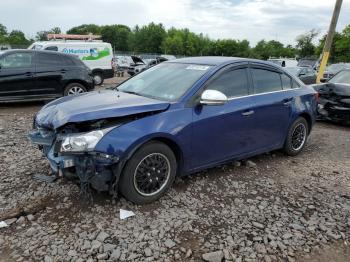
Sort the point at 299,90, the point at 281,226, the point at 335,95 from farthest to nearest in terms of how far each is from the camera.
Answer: the point at 335,95
the point at 299,90
the point at 281,226

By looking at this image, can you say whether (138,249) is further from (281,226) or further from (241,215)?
(281,226)

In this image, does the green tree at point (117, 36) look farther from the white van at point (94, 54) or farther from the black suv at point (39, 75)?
the black suv at point (39, 75)

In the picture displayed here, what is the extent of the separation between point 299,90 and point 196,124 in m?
2.63

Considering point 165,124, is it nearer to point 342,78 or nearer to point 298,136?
point 298,136

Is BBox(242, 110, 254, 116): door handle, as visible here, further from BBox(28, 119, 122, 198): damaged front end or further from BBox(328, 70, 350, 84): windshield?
BBox(328, 70, 350, 84): windshield

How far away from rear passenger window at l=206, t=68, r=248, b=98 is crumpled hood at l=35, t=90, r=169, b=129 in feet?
2.91

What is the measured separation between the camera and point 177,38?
90500mm

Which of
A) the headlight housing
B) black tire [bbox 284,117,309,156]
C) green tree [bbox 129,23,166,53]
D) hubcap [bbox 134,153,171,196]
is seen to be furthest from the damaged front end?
green tree [bbox 129,23,166,53]

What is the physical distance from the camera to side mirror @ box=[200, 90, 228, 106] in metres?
4.29

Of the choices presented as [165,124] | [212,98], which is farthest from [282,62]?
[165,124]

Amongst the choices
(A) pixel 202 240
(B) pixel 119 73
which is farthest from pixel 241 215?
(B) pixel 119 73

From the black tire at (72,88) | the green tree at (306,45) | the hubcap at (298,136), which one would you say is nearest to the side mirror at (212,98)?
the hubcap at (298,136)

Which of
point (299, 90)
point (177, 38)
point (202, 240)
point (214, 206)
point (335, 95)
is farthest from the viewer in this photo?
point (177, 38)

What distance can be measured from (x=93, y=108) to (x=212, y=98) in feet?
4.57
